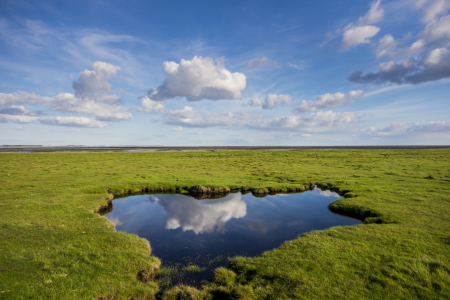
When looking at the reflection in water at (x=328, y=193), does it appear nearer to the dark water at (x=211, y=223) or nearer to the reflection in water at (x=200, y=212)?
the dark water at (x=211, y=223)

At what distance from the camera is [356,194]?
25.9 meters

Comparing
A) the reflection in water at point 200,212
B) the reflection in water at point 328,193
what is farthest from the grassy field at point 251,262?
the reflection in water at point 328,193

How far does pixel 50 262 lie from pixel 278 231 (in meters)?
15.1

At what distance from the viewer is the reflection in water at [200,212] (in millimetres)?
19922

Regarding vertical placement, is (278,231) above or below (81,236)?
below

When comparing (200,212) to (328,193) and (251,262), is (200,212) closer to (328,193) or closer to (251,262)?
(251,262)

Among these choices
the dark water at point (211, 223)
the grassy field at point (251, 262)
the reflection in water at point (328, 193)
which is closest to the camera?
the grassy field at point (251, 262)

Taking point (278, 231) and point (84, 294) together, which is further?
point (278, 231)

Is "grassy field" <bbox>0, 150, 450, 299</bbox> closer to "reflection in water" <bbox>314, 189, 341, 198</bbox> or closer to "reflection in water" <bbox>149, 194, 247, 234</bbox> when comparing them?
"reflection in water" <bbox>149, 194, 247, 234</bbox>

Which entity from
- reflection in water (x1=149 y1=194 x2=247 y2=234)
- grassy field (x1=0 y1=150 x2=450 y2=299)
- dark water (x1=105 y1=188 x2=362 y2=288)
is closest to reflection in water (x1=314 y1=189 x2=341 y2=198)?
dark water (x1=105 y1=188 x2=362 y2=288)

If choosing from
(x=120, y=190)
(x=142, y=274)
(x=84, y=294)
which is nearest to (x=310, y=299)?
(x=142, y=274)

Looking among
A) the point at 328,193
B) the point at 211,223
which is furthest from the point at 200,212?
the point at 328,193

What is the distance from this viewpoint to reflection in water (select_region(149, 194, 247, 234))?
1992cm

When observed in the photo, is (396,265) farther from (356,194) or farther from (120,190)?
(120,190)
